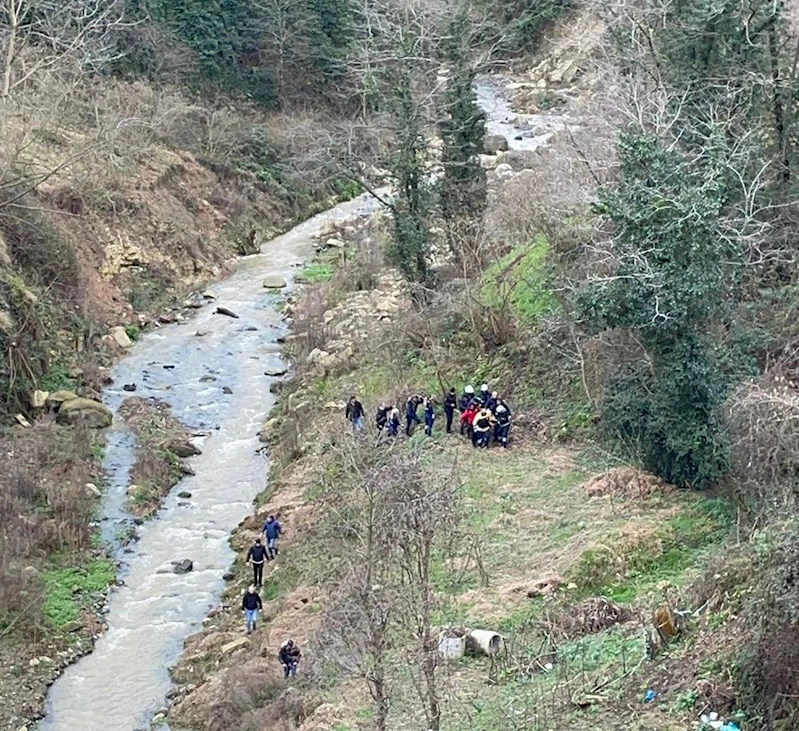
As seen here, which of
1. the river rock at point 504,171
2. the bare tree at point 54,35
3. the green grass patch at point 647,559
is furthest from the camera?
the river rock at point 504,171

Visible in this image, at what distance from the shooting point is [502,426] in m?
23.1

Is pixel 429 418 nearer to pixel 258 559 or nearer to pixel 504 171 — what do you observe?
pixel 258 559

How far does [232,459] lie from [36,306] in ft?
24.7

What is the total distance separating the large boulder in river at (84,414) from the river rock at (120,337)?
5.13 m

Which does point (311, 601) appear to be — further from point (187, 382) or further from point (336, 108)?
point (336, 108)

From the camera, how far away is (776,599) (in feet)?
36.2

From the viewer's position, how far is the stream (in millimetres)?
18688

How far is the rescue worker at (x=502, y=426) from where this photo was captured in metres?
23.1

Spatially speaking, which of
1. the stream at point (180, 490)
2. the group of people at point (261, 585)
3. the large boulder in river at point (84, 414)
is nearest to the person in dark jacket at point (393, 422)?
the group of people at point (261, 585)

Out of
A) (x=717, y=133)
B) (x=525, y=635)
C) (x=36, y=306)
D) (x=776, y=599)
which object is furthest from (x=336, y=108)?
(x=776, y=599)

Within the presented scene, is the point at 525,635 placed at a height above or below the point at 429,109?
below

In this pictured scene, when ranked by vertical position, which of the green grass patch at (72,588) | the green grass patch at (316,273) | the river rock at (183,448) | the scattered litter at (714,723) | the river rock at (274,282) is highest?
the scattered litter at (714,723)

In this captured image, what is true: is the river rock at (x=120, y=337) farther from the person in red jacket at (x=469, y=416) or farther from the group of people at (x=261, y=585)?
the person in red jacket at (x=469, y=416)

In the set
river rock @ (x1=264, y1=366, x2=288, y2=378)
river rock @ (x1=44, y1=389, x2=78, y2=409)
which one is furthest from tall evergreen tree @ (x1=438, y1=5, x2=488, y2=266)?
river rock @ (x1=44, y1=389, x2=78, y2=409)
